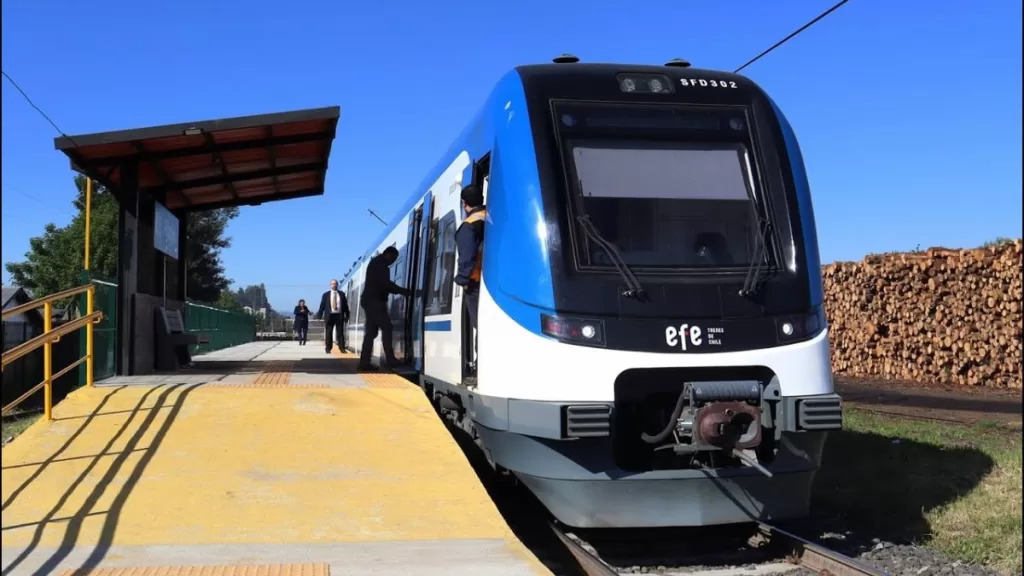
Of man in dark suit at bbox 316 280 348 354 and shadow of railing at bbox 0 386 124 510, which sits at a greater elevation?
man in dark suit at bbox 316 280 348 354

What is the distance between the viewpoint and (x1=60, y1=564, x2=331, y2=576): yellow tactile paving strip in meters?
4.62

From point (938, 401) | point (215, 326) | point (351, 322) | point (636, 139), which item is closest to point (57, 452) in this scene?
point (636, 139)

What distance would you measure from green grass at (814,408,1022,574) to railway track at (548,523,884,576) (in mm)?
1077

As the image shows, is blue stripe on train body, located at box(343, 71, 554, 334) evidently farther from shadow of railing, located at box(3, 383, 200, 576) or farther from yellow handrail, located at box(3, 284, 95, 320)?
yellow handrail, located at box(3, 284, 95, 320)

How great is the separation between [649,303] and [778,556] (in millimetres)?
2163

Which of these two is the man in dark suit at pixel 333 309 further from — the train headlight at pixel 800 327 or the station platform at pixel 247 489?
the train headlight at pixel 800 327

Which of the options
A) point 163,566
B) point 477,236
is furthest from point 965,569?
point 163,566

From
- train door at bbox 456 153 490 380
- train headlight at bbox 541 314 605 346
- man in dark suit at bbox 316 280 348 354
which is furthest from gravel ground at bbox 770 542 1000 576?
man in dark suit at bbox 316 280 348 354

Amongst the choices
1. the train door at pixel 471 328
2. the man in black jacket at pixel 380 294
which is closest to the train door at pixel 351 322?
the man in black jacket at pixel 380 294

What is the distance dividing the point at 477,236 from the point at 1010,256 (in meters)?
12.6

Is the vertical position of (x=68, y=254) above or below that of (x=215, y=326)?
above

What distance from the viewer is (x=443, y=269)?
8.32 m

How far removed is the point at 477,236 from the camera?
6.63m

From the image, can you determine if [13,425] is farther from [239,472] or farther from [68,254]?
[68,254]
